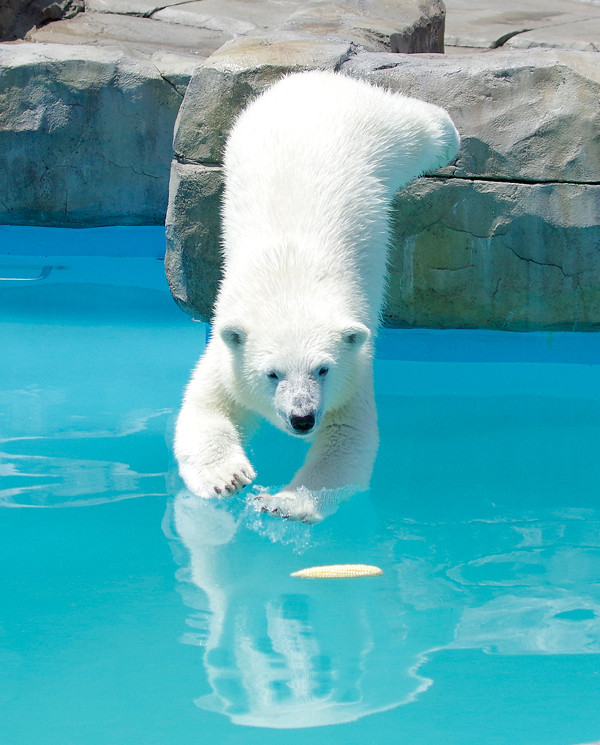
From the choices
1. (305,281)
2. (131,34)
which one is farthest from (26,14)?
(305,281)

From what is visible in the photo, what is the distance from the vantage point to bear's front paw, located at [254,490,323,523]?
3.12 m

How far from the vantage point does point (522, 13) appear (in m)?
10.2

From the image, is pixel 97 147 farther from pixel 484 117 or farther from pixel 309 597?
pixel 309 597

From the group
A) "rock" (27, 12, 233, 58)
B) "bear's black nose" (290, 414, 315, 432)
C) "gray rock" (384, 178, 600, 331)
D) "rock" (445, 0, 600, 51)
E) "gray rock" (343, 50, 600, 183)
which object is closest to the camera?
"bear's black nose" (290, 414, 315, 432)

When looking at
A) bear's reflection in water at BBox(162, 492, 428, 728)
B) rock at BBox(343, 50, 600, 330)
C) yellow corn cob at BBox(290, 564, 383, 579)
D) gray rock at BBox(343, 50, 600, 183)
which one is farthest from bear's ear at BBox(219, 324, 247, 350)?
gray rock at BBox(343, 50, 600, 183)

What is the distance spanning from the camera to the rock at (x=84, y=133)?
6293 millimetres

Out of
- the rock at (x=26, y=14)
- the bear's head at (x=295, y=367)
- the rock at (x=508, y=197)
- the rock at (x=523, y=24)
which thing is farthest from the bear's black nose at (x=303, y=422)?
the rock at (x=26, y=14)

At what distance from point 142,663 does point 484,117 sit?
3.08 metres

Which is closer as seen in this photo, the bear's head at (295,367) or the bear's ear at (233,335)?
the bear's head at (295,367)

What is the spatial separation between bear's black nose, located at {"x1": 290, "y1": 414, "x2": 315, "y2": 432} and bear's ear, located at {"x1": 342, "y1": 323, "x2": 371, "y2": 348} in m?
0.36

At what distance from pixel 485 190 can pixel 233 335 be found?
1.88 metres

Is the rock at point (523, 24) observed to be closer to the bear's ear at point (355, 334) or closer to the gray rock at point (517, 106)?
the gray rock at point (517, 106)

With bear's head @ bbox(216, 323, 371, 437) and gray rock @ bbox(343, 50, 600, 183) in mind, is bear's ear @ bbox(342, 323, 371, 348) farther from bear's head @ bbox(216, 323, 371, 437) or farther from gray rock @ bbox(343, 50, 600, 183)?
gray rock @ bbox(343, 50, 600, 183)

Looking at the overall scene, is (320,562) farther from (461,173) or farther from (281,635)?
(461,173)
